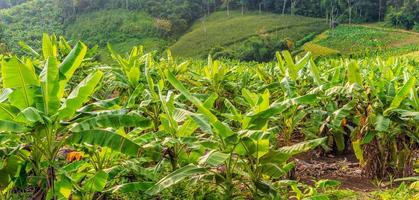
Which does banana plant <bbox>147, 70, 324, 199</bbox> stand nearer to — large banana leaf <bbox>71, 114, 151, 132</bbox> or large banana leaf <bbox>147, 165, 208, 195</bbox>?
large banana leaf <bbox>147, 165, 208, 195</bbox>

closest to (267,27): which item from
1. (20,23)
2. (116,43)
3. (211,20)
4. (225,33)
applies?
(225,33)

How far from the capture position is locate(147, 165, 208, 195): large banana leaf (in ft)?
10.6

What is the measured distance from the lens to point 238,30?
6144 cm

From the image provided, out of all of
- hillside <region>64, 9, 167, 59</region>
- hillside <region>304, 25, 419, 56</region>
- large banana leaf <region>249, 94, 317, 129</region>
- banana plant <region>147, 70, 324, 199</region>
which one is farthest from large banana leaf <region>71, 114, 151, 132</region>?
hillside <region>64, 9, 167, 59</region>

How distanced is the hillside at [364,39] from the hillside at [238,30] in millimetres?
3681

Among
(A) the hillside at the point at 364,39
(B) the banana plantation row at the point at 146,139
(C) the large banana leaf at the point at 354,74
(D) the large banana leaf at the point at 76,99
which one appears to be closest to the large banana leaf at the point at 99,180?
(B) the banana plantation row at the point at 146,139

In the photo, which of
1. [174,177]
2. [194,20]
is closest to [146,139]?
[174,177]

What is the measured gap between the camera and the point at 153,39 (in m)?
60.2

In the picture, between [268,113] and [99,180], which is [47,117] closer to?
[99,180]

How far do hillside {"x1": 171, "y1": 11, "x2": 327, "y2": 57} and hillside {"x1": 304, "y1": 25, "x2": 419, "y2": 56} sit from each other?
12.1 ft

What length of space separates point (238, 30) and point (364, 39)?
1724cm

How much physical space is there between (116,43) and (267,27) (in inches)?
824

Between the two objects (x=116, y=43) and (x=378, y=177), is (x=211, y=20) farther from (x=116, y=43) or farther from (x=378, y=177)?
(x=378, y=177)

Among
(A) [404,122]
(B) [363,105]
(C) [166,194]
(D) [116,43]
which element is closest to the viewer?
(C) [166,194]
